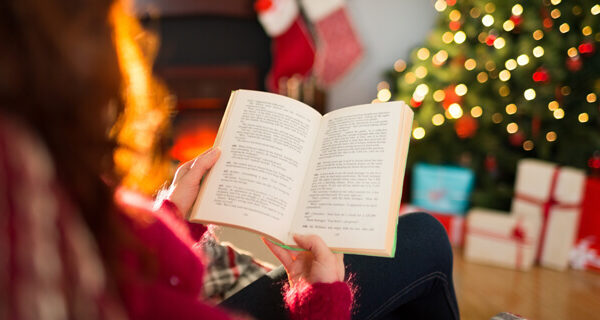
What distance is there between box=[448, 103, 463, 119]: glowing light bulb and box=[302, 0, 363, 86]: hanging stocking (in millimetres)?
981

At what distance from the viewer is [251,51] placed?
2.89 meters

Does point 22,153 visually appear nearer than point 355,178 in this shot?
Yes

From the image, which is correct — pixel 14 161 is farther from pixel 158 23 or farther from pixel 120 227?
pixel 158 23

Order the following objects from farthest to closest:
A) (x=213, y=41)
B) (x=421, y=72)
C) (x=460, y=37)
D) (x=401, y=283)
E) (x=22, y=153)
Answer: (x=213, y=41) < (x=421, y=72) < (x=460, y=37) < (x=401, y=283) < (x=22, y=153)

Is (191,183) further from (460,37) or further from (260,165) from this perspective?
(460,37)

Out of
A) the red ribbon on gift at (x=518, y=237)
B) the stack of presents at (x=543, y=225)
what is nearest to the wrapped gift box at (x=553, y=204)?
the stack of presents at (x=543, y=225)

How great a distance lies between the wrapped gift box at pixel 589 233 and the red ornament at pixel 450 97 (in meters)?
0.67

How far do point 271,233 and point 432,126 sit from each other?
5.48 ft

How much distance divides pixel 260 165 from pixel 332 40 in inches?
88.7

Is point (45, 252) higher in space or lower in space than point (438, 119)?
lower

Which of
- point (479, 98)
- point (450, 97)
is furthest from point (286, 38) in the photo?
point (479, 98)

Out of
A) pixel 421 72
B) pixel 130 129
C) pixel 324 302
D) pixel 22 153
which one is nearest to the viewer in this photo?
pixel 22 153

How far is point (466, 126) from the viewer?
209 cm

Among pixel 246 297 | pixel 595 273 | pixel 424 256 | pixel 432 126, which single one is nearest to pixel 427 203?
pixel 432 126
